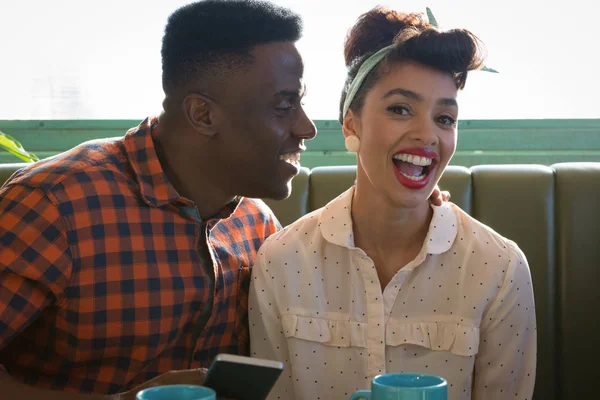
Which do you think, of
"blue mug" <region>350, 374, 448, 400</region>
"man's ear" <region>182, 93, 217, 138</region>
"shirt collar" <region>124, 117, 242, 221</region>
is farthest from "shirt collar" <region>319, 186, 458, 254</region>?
"blue mug" <region>350, 374, 448, 400</region>

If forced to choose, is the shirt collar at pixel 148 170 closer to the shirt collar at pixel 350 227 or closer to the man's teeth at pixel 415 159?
the shirt collar at pixel 350 227

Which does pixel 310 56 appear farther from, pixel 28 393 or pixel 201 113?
pixel 28 393

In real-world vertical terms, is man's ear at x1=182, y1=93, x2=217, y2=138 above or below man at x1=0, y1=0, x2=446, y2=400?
above

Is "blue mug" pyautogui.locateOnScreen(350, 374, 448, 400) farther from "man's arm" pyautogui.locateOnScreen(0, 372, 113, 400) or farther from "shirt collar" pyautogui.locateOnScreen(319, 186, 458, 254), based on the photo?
"shirt collar" pyautogui.locateOnScreen(319, 186, 458, 254)

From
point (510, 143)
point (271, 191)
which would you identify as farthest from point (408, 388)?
point (510, 143)

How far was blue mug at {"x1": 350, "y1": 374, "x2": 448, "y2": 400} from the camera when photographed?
94cm

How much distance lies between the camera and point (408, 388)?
94cm

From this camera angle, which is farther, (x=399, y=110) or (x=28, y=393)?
(x=399, y=110)

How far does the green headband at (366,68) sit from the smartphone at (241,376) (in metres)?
1.03

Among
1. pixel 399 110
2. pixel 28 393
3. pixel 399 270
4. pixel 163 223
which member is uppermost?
pixel 399 110

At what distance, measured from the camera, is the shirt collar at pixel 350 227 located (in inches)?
71.4

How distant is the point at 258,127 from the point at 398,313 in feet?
1.70

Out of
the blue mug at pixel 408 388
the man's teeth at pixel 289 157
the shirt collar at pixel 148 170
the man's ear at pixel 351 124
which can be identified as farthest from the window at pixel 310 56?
the blue mug at pixel 408 388

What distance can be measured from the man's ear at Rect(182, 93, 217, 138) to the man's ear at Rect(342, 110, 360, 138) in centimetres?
34
